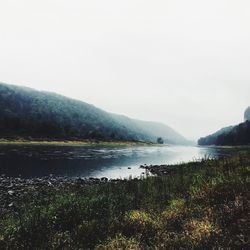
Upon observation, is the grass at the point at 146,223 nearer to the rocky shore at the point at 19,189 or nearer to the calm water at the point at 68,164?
the rocky shore at the point at 19,189

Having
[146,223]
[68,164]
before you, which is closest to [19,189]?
[146,223]

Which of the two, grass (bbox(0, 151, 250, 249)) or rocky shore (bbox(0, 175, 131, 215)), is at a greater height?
grass (bbox(0, 151, 250, 249))

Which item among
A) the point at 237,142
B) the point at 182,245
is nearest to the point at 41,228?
the point at 182,245

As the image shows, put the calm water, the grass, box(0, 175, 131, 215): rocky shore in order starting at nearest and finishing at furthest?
the grass
box(0, 175, 131, 215): rocky shore
the calm water

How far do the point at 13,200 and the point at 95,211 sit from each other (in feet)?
35.1

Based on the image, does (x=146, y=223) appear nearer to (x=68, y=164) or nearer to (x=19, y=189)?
(x=19, y=189)

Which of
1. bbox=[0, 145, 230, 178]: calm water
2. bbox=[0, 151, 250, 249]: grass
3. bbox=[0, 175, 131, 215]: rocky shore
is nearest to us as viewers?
bbox=[0, 151, 250, 249]: grass

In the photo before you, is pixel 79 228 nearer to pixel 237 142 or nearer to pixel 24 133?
pixel 24 133

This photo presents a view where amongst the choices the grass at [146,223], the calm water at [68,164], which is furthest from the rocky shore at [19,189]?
the grass at [146,223]

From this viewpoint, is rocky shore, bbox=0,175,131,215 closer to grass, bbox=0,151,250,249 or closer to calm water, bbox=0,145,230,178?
calm water, bbox=0,145,230,178

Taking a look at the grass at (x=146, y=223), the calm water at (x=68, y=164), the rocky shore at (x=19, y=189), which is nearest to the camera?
the grass at (x=146, y=223)

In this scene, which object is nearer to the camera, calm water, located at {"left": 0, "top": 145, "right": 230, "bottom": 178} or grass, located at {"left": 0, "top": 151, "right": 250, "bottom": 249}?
grass, located at {"left": 0, "top": 151, "right": 250, "bottom": 249}

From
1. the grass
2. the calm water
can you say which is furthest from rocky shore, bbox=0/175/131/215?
the grass

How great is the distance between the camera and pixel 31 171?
39375 millimetres
